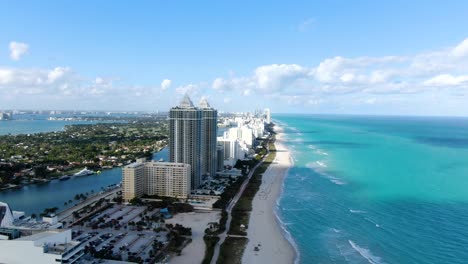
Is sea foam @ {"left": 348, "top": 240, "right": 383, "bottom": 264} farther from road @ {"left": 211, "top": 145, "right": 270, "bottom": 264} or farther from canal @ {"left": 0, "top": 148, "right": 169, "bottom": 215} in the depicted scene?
canal @ {"left": 0, "top": 148, "right": 169, "bottom": 215}

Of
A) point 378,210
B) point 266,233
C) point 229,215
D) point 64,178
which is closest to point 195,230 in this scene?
point 229,215

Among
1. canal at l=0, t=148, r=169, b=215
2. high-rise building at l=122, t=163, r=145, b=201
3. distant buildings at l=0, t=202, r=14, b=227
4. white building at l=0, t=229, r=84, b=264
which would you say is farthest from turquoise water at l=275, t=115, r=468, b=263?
canal at l=0, t=148, r=169, b=215

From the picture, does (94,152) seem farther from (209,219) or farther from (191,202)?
(209,219)

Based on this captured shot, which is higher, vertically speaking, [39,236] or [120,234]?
[39,236]

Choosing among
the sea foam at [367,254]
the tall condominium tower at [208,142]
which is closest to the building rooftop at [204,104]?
the tall condominium tower at [208,142]

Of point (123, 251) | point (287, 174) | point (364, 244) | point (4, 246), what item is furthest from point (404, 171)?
point (4, 246)

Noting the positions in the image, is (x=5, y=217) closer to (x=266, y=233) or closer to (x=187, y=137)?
(x=266, y=233)

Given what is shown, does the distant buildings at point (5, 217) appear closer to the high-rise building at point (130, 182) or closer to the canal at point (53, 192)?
the canal at point (53, 192)
